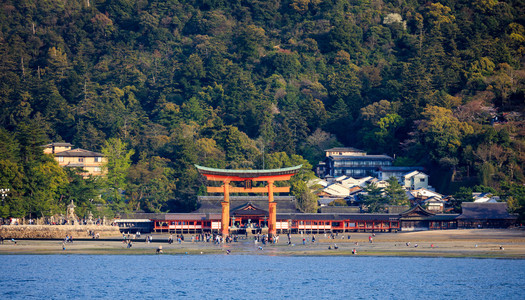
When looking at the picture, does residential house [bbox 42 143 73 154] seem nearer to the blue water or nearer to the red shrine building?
the red shrine building

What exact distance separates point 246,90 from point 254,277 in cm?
6838

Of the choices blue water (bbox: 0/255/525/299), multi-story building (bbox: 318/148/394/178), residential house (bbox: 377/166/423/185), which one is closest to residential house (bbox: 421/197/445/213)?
residential house (bbox: 377/166/423/185)

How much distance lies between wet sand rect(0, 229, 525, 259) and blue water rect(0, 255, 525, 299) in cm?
61

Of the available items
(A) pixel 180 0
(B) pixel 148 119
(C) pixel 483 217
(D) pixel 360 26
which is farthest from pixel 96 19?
(C) pixel 483 217

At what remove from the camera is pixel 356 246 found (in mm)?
60844

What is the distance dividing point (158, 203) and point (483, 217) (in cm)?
3370

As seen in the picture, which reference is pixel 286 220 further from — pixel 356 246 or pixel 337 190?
pixel 337 190

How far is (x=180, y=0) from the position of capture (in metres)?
140

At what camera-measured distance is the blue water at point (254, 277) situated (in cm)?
4134

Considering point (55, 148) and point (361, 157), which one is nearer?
point (55, 148)

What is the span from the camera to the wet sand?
5581 cm

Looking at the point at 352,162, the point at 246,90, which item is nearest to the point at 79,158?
the point at 246,90

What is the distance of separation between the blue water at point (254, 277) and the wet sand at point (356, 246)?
61cm

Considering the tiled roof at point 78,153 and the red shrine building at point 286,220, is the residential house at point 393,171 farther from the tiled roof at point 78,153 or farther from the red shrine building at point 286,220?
the tiled roof at point 78,153
